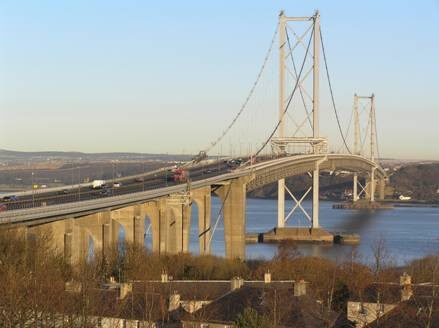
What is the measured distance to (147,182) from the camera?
37.4m

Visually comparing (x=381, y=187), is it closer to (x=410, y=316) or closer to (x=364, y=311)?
(x=364, y=311)

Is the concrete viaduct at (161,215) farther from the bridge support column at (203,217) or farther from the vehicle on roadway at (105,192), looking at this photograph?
the vehicle on roadway at (105,192)

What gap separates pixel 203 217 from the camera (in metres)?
37.1

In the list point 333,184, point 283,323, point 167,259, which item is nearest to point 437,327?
point 283,323

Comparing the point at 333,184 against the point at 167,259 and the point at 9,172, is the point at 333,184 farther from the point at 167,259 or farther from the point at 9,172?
the point at 167,259

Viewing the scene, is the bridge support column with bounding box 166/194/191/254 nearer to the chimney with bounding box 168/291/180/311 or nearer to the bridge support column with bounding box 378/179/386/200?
the chimney with bounding box 168/291/180/311

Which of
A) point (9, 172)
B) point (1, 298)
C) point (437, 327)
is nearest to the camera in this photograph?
point (1, 298)

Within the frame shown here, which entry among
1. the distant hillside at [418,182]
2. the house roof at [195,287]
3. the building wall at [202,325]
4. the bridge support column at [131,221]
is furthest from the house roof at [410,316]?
the distant hillside at [418,182]

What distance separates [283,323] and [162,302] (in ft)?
6.16

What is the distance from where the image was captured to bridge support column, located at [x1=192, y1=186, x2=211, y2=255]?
36.8 metres

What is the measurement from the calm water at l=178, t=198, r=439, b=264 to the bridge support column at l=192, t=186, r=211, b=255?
1.03 m

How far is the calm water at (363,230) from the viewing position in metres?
39.9

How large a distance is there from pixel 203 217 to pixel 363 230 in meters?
17.9

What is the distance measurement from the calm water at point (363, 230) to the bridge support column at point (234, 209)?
0.74 meters
